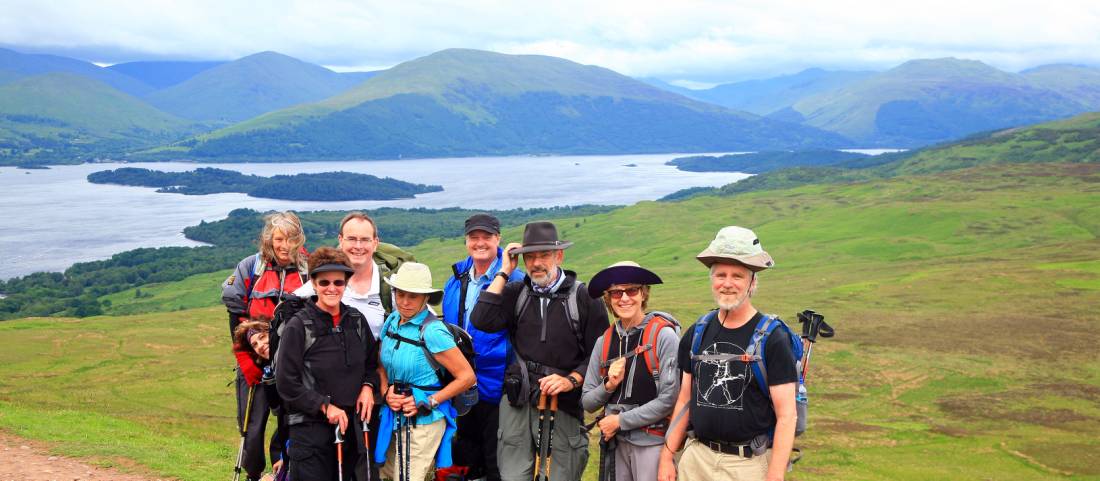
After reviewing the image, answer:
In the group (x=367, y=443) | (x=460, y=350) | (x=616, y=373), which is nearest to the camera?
(x=616, y=373)

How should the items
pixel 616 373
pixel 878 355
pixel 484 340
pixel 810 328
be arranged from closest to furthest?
1. pixel 810 328
2. pixel 616 373
3. pixel 484 340
4. pixel 878 355

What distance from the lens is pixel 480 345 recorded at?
1080cm

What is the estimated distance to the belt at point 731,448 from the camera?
827cm

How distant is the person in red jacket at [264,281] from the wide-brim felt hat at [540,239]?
114 inches

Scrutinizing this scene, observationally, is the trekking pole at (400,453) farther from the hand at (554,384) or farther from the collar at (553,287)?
the collar at (553,287)

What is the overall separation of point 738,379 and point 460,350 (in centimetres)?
351

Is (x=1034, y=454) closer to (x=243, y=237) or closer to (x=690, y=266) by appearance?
(x=690, y=266)

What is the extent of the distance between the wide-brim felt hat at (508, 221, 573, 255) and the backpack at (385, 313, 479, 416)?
1.13m

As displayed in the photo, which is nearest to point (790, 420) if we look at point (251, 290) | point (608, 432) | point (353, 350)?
point (608, 432)

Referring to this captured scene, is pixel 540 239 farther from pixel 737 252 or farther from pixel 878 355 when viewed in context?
pixel 878 355

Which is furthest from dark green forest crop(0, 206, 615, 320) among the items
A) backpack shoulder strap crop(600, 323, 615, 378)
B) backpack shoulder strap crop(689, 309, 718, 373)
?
backpack shoulder strap crop(689, 309, 718, 373)

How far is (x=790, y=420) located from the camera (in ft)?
26.1

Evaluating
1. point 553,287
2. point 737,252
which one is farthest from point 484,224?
point 737,252

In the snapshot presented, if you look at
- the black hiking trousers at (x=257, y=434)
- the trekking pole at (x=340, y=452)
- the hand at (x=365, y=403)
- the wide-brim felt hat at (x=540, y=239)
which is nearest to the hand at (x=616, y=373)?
the wide-brim felt hat at (x=540, y=239)
